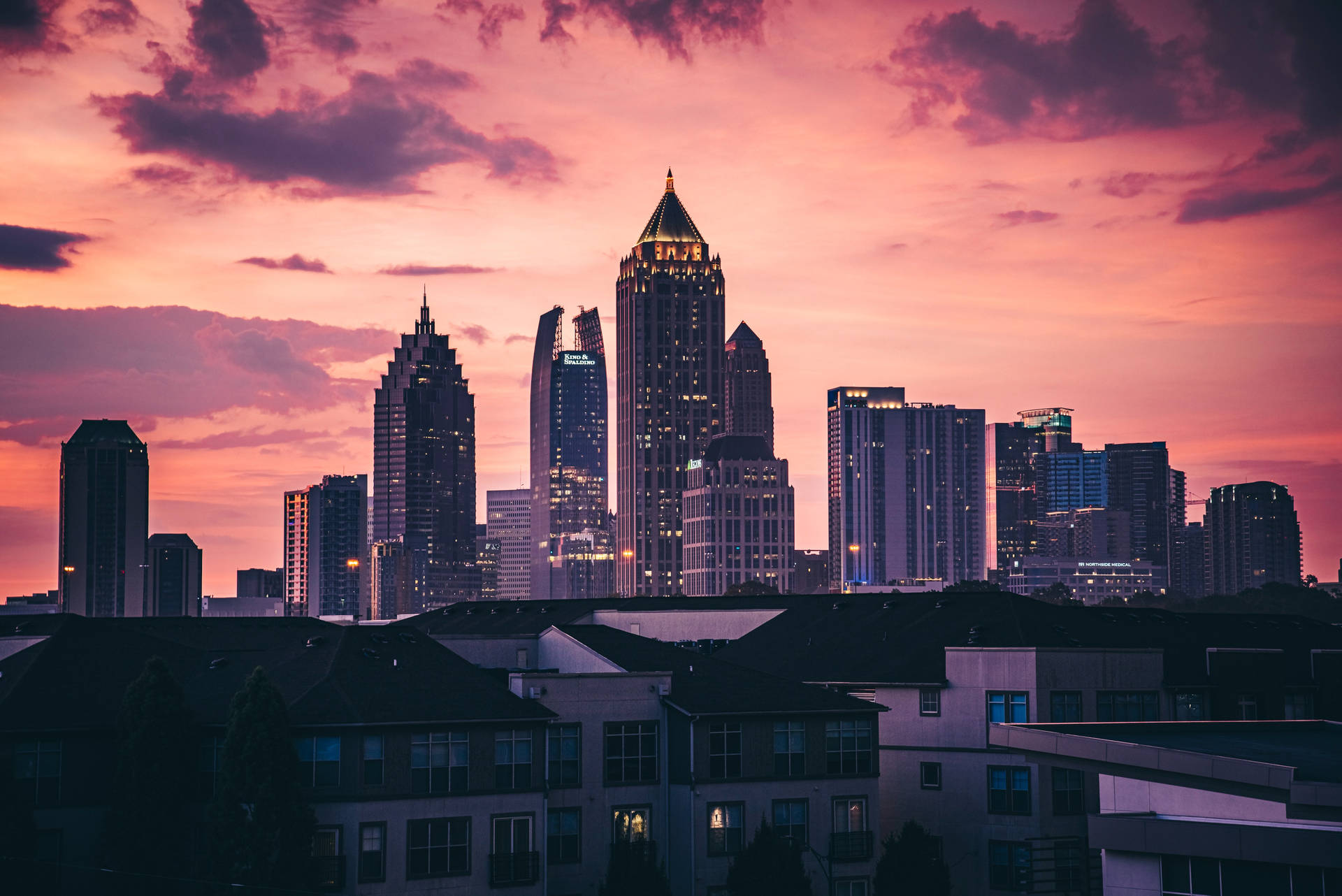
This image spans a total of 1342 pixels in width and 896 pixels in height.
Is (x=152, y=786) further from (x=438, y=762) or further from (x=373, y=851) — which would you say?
(x=438, y=762)

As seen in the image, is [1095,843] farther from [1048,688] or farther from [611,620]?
[611,620]

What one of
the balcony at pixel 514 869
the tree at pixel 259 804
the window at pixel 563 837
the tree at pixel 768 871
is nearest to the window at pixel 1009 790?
the tree at pixel 768 871

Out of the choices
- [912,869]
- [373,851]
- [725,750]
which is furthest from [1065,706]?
[373,851]

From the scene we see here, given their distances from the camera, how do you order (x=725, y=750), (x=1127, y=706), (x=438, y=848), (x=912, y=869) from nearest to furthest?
(x=438, y=848) → (x=725, y=750) → (x=912, y=869) → (x=1127, y=706)

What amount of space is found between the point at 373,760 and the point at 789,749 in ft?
69.1

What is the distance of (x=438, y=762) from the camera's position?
7569 centimetres

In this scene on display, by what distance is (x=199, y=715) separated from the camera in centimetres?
7662

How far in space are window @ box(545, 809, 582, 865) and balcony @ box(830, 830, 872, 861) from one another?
12.6 metres

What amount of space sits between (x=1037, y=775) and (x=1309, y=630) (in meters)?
41.3

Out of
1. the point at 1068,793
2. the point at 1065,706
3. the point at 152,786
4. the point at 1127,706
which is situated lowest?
the point at 1068,793

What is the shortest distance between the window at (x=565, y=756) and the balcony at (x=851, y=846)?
13.1 metres

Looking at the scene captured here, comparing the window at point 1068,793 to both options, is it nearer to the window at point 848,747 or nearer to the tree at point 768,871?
the window at point 848,747

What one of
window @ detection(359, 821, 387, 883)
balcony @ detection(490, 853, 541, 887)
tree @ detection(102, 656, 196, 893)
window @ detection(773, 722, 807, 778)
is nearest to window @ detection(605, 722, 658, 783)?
window @ detection(773, 722, 807, 778)

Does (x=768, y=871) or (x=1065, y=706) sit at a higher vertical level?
(x=1065, y=706)
